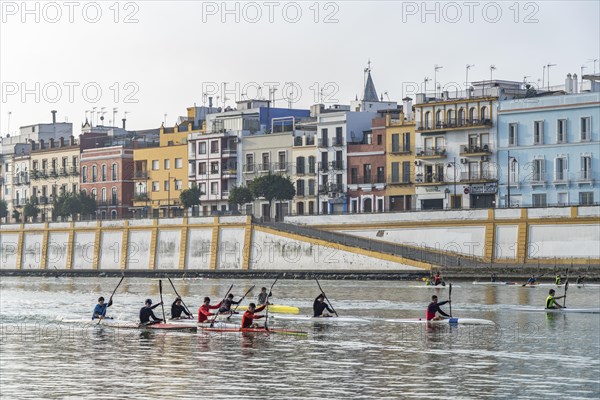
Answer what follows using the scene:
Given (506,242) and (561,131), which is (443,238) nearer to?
(506,242)

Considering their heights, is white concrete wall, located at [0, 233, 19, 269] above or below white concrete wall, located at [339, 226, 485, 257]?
below

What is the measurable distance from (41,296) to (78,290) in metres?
8.76

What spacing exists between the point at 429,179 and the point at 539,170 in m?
11.2

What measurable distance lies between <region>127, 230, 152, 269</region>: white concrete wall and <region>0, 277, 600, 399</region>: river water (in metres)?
51.1

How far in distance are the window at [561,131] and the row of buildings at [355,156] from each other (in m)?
0.09

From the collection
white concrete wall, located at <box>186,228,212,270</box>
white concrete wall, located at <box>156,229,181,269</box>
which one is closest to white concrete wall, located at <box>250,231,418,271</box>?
white concrete wall, located at <box>186,228,212,270</box>

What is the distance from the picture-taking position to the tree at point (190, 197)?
441 feet

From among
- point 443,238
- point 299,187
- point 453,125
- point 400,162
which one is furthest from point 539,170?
point 299,187

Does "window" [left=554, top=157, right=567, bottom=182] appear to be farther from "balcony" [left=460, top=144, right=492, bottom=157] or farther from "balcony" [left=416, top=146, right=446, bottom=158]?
"balcony" [left=416, top=146, right=446, bottom=158]

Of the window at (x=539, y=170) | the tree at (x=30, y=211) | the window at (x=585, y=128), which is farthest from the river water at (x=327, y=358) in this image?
the tree at (x=30, y=211)

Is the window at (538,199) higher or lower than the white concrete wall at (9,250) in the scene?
higher

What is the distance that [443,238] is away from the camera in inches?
4146

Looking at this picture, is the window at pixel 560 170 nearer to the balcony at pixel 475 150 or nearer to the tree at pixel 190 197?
the balcony at pixel 475 150

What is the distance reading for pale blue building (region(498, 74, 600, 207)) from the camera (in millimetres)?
106312
